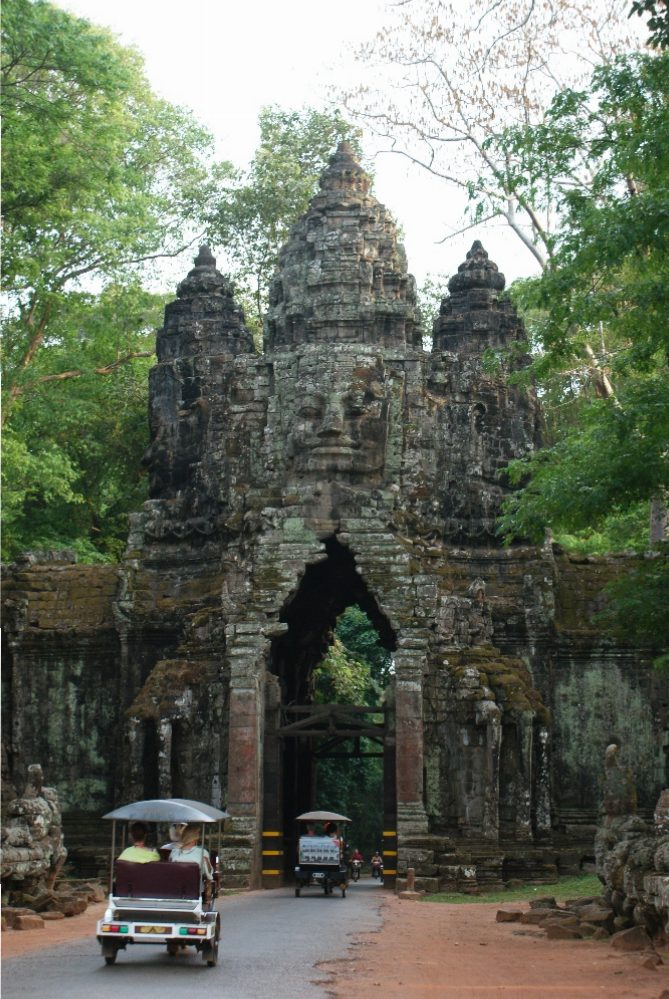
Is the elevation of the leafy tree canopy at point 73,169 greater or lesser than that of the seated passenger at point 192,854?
greater

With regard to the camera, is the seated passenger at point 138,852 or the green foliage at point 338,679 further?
the green foliage at point 338,679

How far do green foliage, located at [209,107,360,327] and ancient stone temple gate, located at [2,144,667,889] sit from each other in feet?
37.4

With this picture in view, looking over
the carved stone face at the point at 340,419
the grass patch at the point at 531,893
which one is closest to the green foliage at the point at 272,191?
the carved stone face at the point at 340,419

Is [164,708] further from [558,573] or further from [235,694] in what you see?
[558,573]

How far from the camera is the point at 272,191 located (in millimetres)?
44125

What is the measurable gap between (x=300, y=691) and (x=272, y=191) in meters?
16.8

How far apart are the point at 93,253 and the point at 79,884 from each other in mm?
18736

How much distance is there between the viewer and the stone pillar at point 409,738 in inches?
1014

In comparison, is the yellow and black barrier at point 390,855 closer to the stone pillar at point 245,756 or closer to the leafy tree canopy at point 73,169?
the stone pillar at point 245,756

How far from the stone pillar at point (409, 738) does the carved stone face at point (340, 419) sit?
335 cm

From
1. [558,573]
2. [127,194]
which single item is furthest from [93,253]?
[558,573]

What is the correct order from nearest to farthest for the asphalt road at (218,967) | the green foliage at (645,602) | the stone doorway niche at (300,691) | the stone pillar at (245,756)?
the asphalt road at (218,967), the green foliage at (645,602), the stone pillar at (245,756), the stone doorway niche at (300,691)

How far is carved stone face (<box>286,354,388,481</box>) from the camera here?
91.7 feet

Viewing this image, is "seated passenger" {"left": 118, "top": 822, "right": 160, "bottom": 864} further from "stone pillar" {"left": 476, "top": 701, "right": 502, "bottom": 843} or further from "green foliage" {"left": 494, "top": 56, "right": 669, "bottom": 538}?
"stone pillar" {"left": 476, "top": 701, "right": 502, "bottom": 843}
